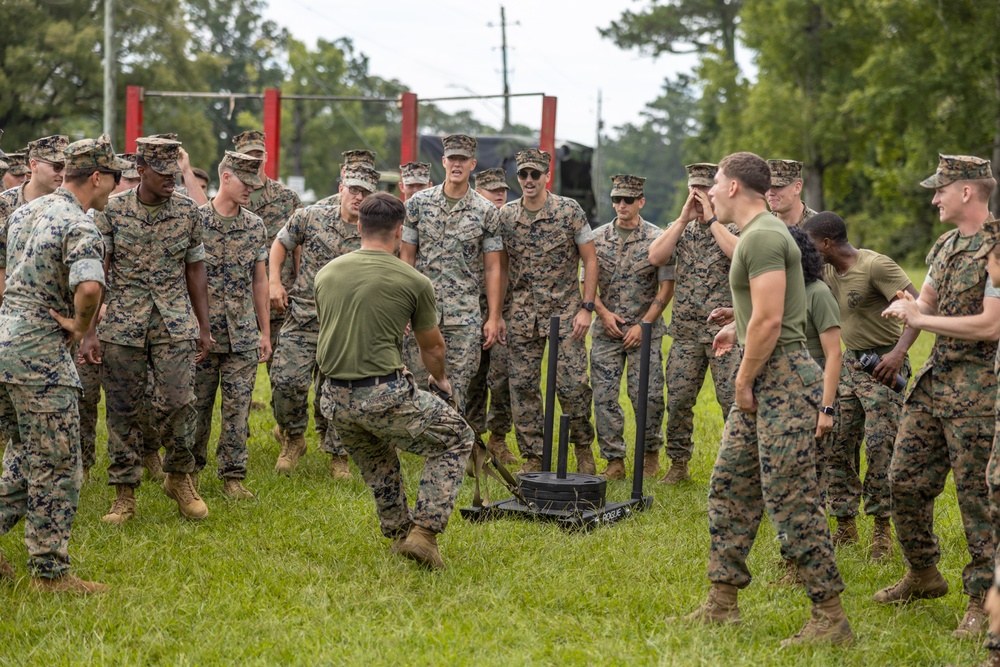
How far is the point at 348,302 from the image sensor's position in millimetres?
5590

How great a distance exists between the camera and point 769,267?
4.71 metres

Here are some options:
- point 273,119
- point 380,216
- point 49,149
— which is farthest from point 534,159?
point 273,119

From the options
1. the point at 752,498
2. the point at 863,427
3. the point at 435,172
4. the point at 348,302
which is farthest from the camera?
the point at 435,172

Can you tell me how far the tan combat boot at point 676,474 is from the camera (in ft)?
27.7

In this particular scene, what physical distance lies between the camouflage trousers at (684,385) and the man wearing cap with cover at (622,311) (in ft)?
0.64

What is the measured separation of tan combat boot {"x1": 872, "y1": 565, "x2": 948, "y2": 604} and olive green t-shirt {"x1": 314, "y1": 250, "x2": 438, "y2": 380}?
2.80 m

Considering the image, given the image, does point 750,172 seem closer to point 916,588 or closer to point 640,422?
point 916,588

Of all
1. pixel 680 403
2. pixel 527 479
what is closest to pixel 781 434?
pixel 527 479

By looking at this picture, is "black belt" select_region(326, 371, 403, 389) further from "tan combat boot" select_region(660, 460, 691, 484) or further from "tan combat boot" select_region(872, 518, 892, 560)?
"tan combat boot" select_region(660, 460, 691, 484)

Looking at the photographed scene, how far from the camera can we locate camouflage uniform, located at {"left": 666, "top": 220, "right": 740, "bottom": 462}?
8102 mm

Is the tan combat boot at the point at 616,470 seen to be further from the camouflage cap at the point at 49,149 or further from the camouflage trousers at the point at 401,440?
the camouflage cap at the point at 49,149

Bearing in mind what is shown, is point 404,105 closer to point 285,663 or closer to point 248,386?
point 248,386

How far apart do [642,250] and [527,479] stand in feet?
7.82

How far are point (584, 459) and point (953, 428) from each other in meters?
3.89
